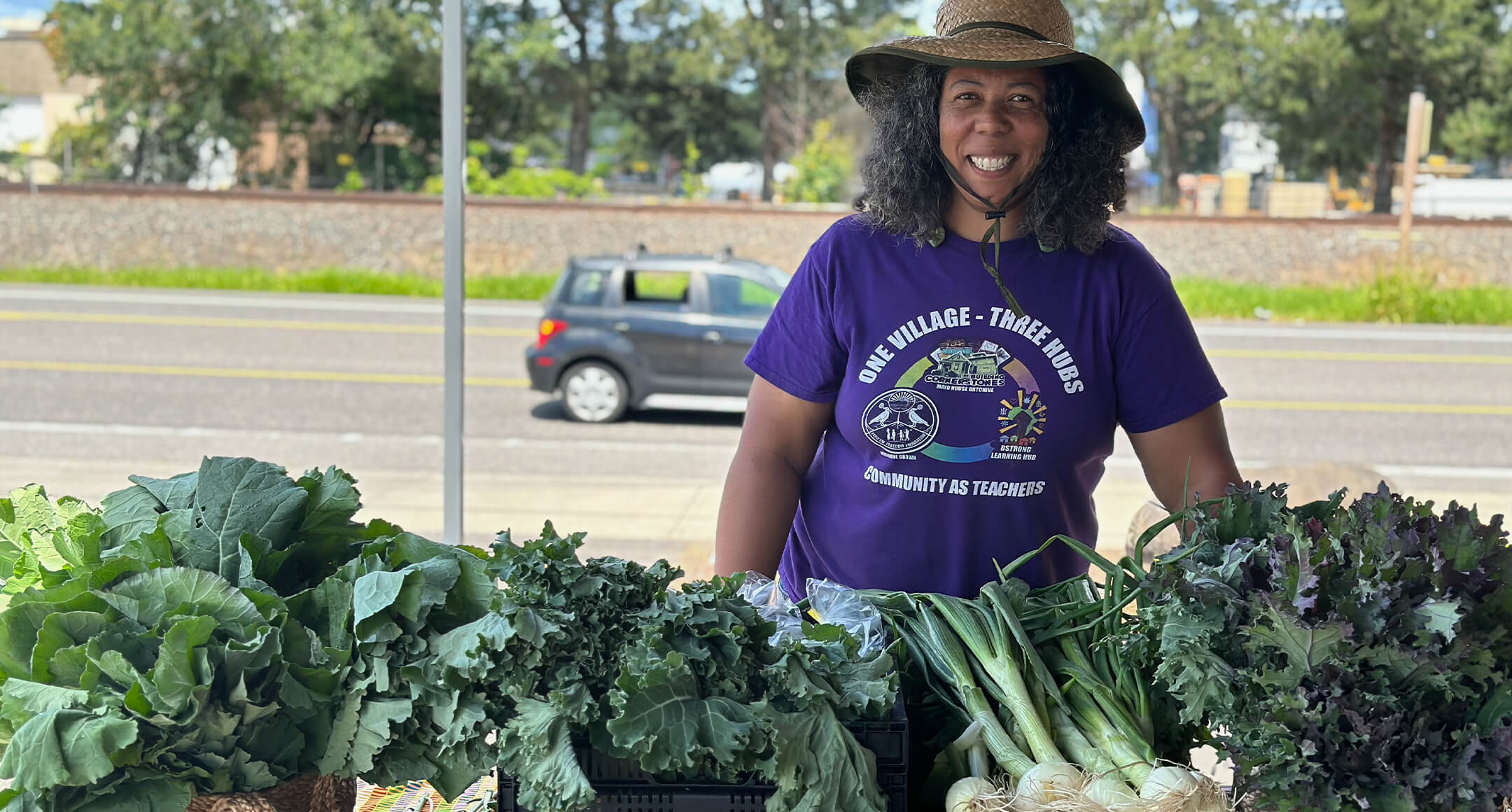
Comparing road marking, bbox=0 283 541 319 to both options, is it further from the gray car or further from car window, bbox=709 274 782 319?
car window, bbox=709 274 782 319

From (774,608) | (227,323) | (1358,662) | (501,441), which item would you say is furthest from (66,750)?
(227,323)

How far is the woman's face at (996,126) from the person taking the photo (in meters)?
1.96

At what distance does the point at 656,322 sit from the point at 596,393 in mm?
970

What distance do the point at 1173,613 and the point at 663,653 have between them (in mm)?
528

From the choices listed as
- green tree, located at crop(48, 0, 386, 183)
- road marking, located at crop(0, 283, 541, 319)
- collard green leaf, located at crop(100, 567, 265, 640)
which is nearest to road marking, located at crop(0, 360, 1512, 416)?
road marking, located at crop(0, 283, 541, 319)

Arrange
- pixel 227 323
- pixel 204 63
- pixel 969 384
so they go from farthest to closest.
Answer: pixel 204 63
pixel 227 323
pixel 969 384

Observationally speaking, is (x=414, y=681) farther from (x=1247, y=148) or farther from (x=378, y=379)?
(x=1247, y=148)

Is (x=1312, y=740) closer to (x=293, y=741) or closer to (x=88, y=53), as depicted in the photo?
(x=293, y=741)

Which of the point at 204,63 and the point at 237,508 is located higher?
the point at 204,63

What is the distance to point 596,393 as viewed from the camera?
1109 cm

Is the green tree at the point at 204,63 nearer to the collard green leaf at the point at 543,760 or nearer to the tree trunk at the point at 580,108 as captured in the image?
the tree trunk at the point at 580,108

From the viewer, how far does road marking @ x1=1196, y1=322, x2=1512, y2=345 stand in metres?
16.9

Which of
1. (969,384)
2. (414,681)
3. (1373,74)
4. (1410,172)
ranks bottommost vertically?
(414,681)

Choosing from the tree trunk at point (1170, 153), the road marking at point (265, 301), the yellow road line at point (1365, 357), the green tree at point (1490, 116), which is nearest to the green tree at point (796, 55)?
the tree trunk at point (1170, 153)
